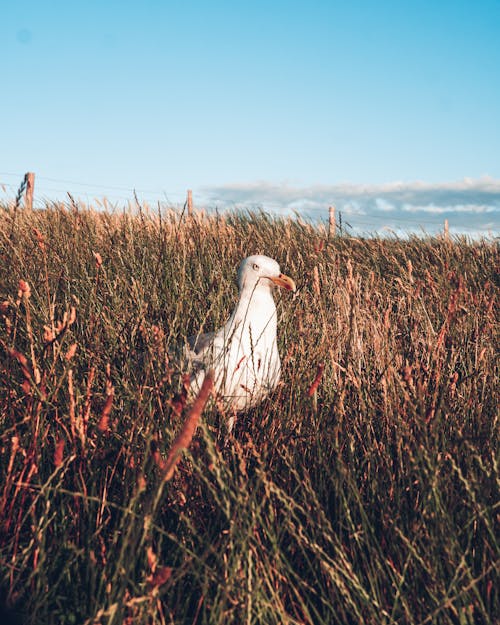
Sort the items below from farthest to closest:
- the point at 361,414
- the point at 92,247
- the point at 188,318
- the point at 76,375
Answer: the point at 92,247, the point at 188,318, the point at 76,375, the point at 361,414

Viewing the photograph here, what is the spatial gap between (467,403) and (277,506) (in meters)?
0.88

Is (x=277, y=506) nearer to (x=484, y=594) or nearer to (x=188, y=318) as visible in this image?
(x=484, y=594)

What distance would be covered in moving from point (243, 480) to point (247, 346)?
1.13 meters

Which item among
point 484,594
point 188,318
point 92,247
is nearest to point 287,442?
point 484,594

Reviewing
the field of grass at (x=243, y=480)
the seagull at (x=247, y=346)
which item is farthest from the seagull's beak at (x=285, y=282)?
the field of grass at (x=243, y=480)

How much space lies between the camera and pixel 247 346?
8.61ft

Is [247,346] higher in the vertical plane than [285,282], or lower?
lower

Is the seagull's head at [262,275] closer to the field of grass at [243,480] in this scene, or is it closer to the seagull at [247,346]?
the seagull at [247,346]

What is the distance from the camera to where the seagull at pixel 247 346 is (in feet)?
7.95

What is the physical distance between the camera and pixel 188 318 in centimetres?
360

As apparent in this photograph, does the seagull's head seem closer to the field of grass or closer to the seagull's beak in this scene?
the seagull's beak

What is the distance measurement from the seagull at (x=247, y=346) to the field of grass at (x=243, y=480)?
111mm

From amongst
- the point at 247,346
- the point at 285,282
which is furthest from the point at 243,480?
the point at 285,282

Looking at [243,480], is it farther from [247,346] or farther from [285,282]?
[285,282]
